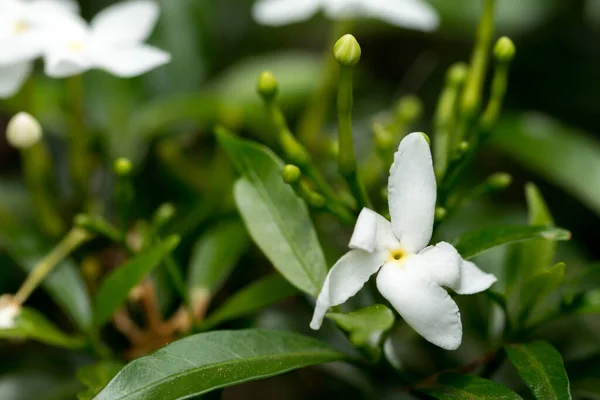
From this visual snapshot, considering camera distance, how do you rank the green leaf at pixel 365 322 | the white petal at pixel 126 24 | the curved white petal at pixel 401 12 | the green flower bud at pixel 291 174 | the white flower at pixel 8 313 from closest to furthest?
the green leaf at pixel 365 322
the green flower bud at pixel 291 174
the white flower at pixel 8 313
the white petal at pixel 126 24
the curved white petal at pixel 401 12

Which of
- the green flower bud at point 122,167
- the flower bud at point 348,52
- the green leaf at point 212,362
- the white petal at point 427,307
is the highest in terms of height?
the flower bud at point 348,52

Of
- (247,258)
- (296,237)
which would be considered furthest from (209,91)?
(296,237)

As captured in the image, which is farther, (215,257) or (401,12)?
(401,12)

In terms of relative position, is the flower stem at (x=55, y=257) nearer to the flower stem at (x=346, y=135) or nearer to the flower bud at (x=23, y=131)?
the flower bud at (x=23, y=131)

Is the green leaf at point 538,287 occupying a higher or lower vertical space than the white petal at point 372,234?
lower

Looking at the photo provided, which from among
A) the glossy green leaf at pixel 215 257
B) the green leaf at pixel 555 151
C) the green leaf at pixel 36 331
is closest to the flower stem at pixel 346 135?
the glossy green leaf at pixel 215 257

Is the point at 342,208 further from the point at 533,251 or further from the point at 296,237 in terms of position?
the point at 533,251

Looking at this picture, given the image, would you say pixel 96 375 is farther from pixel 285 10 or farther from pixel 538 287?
pixel 285 10

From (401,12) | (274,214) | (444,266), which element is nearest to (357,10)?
(401,12)
